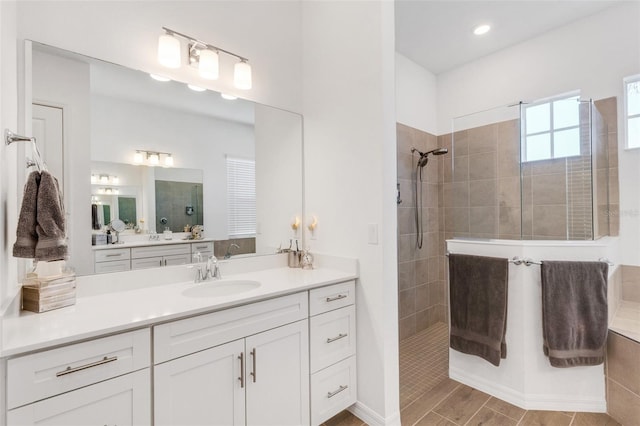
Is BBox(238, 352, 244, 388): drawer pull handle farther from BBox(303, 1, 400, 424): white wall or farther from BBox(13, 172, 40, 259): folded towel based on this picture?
BBox(13, 172, 40, 259): folded towel

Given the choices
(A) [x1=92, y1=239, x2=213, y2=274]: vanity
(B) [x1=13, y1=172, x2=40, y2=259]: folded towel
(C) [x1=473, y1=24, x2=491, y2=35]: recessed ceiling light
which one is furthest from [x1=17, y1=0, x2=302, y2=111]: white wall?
(C) [x1=473, y1=24, x2=491, y2=35]: recessed ceiling light

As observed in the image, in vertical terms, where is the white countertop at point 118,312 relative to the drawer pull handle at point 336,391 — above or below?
above

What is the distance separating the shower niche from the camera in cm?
240

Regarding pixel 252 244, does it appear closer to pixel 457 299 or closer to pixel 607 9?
pixel 457 299

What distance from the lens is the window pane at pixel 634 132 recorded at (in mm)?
2323

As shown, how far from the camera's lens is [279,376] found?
1.54 m

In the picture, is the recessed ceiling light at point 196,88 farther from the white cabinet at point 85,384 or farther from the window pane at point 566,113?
the window pane at point 566,113

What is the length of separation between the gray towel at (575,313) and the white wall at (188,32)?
2.15 meters

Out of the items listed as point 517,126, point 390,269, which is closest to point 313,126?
point 390,269

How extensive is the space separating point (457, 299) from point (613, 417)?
3.47ft

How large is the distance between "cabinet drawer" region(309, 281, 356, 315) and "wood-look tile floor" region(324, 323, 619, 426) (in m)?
0.74

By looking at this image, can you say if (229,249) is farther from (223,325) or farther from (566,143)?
(566,143)

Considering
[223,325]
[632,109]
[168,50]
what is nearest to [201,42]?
[168,50]

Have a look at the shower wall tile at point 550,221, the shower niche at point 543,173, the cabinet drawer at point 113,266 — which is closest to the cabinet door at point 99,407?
the cabinet drawer at point 113,266
